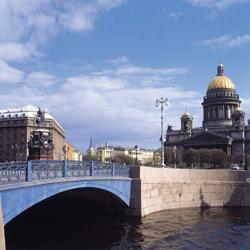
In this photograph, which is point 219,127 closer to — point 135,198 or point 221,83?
point 221,83

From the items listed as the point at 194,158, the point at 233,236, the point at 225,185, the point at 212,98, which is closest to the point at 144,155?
the point at 212,98

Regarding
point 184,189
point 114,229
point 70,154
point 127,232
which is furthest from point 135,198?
point 70,154

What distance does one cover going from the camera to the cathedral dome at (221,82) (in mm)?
123562

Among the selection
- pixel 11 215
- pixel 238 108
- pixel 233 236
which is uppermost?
pixel 238 108

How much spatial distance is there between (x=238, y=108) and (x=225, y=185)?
86767 millimetres

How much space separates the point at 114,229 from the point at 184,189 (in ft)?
42.8

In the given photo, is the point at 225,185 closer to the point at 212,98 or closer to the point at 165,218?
the point at 165,218

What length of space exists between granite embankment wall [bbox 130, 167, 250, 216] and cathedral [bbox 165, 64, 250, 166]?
73.0 meters

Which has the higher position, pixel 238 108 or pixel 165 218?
pixel 238 108

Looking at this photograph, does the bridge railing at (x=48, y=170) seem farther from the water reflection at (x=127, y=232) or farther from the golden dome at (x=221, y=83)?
the golden dome at (x=221, y=83)

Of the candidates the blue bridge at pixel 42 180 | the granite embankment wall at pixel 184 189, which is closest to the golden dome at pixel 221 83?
the granite embankment wall at pixel 184 189

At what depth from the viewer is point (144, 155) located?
182250 millimetres

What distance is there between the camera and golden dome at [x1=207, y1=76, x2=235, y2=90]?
12350 centimetres

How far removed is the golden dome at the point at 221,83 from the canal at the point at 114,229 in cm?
9194
